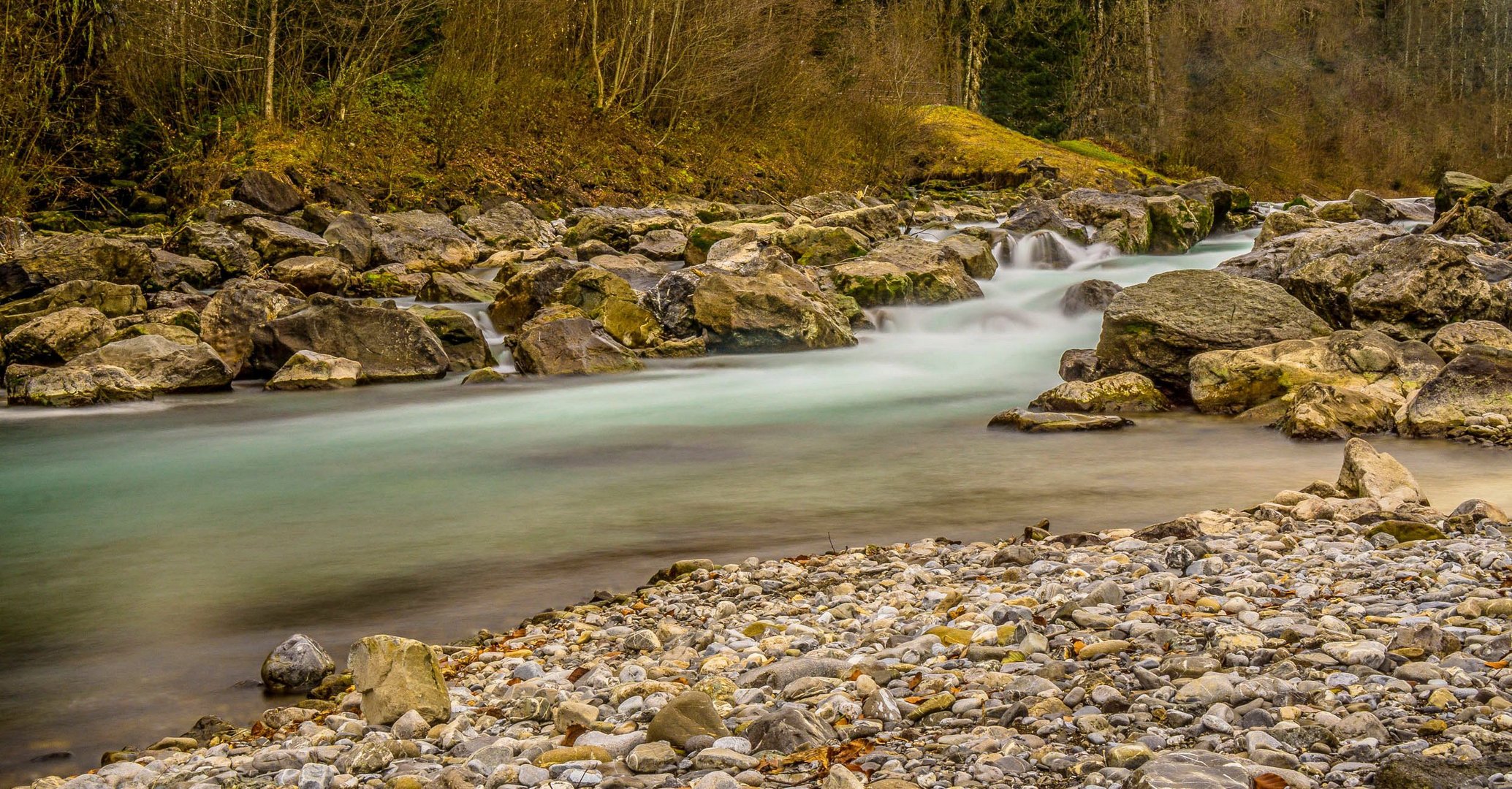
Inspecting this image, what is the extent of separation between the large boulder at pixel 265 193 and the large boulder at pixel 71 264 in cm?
383

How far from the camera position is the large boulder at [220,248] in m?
15.1

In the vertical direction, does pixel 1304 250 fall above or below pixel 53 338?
above

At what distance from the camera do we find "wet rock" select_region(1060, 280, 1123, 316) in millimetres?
14398

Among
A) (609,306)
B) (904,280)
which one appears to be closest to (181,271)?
(609,306)

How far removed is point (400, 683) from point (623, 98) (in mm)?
23755

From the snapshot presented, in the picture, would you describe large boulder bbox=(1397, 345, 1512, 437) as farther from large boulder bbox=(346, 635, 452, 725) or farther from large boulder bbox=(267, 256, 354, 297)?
large boulder bbox=(267, 256, 354, 297)

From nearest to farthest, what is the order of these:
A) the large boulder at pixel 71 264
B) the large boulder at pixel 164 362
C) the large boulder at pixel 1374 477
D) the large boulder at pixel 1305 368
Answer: the large boulder at pixel 1374 477, the large boulder at pixel 1305 368, the large boulder at pixel 164 362, the large boulder at pixel 71 264

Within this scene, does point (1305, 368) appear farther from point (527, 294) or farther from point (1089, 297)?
point (527, 294)

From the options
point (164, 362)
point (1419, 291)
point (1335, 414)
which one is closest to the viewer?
point (1335, 414)

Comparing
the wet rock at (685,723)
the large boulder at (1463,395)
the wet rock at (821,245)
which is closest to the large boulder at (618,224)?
the wet rock at (821,245)

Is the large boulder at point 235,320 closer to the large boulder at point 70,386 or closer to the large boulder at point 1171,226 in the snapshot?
the large boulder at point 70,386

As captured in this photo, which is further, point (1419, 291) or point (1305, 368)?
point (1419, 291)

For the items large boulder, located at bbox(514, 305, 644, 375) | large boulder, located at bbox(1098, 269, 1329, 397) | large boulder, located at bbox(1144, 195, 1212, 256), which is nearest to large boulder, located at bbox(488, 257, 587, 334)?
large boulder, located at bbox(514, 305, 644, 375)

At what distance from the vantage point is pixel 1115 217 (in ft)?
70.4
